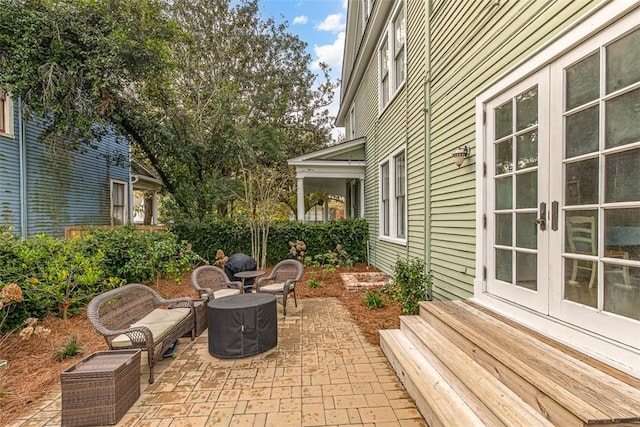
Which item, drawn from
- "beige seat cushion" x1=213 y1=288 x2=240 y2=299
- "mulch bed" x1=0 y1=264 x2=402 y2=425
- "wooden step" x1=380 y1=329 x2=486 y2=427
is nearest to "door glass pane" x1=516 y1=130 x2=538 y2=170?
"wooden step" x1=380 y1=329 x2=486 y2=427

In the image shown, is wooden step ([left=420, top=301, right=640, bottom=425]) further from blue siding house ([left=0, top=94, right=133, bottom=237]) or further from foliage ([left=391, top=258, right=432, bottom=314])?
blue siding house ([left=0, top=94, right=133, bottom=237])

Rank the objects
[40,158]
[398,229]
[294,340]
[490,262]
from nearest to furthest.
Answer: [490,262]
[294,340]
[398,229]
[40,158]

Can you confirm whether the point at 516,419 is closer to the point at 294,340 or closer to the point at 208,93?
the point at 294,340

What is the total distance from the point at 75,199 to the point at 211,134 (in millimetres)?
4275

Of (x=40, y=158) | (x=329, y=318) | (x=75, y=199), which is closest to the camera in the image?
(x=329, y=318)

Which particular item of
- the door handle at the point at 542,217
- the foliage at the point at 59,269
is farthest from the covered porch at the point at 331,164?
the door handle at the point at 542,217

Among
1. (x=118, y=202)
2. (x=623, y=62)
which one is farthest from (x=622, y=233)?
(x=118, y=202)

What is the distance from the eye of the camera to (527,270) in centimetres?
280

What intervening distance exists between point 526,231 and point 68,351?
5.01 m

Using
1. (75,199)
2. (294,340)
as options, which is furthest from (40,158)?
(294,340)

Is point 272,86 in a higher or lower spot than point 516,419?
higher

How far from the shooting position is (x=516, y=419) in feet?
5.81

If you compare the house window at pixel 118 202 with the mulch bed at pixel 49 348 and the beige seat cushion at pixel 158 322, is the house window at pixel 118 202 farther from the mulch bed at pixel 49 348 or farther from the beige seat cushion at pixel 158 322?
the beige seat cushion at pixel 158 322

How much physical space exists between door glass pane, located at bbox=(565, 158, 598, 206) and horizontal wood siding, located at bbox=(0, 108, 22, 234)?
9.84 metres
